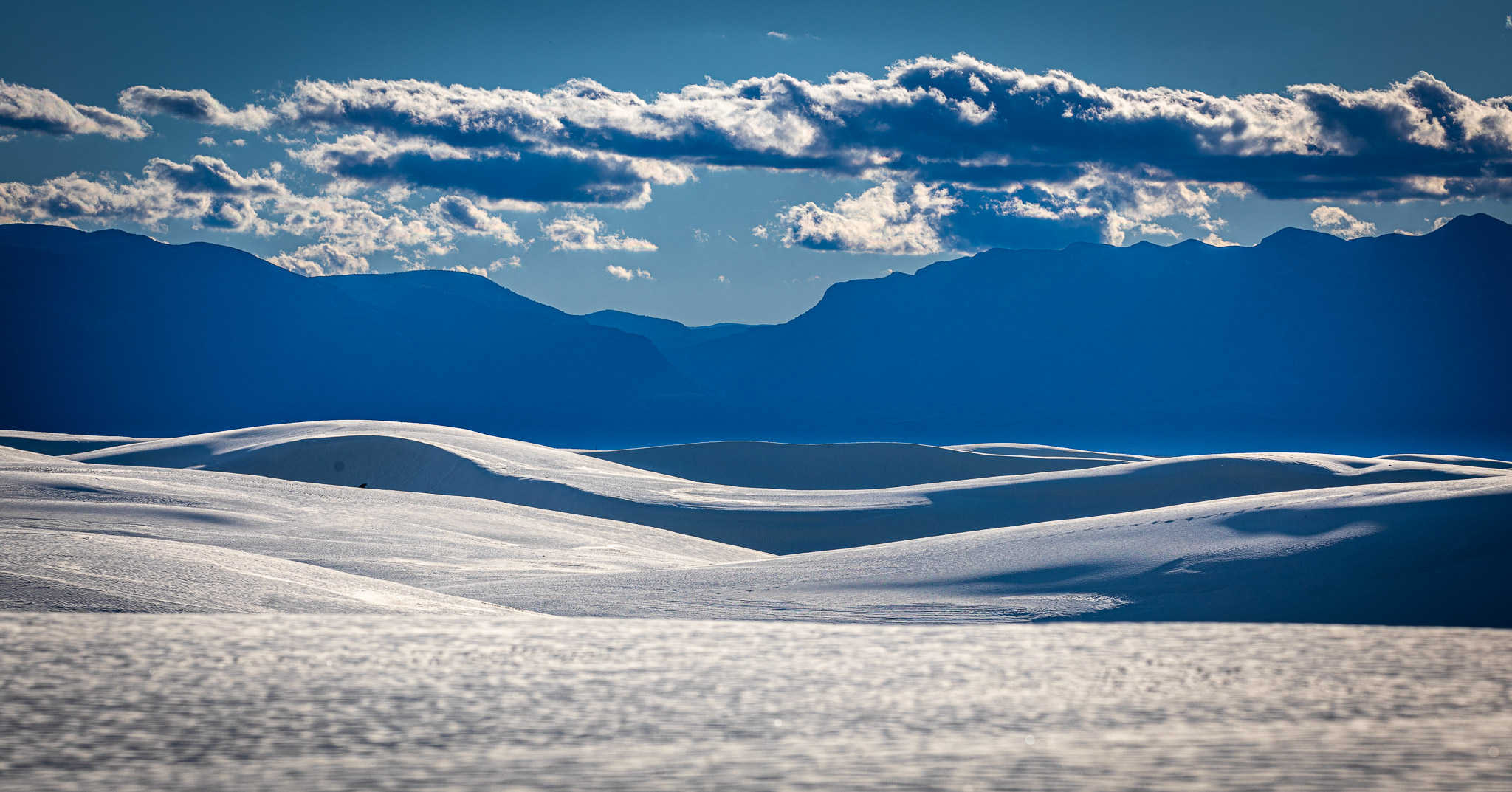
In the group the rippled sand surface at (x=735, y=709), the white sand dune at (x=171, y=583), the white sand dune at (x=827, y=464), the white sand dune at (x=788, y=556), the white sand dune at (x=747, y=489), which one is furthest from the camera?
the white sand dune at (x=827, y=464)

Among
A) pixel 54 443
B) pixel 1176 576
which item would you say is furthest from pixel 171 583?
pixel 54 443

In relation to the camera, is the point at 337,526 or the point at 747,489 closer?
the point at 337,526

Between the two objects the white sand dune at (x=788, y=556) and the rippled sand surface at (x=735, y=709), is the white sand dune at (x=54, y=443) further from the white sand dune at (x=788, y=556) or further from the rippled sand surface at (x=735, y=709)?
the rippled sand surface at (x=735, y=709)

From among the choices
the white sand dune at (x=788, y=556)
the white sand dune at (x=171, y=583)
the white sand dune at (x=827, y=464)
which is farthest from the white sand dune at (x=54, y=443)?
the white sand dune at (x=171, y=583)

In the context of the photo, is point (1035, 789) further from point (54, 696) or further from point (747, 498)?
point (747, 498)

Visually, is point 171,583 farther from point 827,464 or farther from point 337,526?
point 827,464

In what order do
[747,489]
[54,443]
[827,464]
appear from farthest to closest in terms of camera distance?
[54,443] < [827,464] < [747,489]
